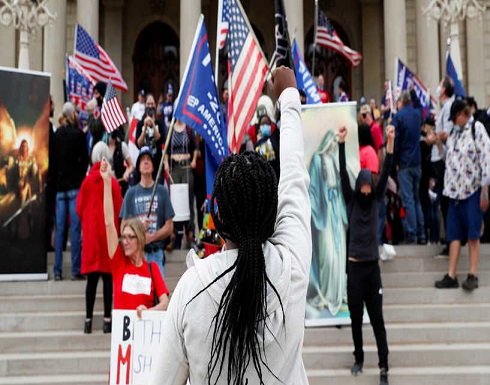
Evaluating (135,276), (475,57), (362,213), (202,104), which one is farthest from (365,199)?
(475,57)

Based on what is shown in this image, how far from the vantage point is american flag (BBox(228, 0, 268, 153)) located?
27.4 feet

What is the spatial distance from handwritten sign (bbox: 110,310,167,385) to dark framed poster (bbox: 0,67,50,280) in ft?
17.2

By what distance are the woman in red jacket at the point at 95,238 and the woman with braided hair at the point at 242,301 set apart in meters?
6.60

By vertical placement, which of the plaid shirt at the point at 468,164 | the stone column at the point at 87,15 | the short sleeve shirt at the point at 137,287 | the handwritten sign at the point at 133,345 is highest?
the stone column at the point at 87,15

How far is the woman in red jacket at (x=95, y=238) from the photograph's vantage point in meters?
8.65

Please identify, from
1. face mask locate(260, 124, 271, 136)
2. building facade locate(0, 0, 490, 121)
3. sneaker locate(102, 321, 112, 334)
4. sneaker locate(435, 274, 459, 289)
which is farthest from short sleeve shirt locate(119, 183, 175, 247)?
building facade locate(0, 0, 490, 121)

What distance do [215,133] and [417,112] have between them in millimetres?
4877

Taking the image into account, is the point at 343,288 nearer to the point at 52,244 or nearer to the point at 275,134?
the point at 275,134

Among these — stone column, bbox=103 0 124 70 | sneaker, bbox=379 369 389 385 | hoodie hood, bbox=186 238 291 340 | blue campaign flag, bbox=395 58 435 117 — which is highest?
stone column, bbox=103 0 124 70

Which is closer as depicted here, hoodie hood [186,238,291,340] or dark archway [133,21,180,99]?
hoodie hood [186,238,291,340]

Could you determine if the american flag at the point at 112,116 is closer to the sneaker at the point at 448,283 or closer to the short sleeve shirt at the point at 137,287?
the short sleeve shirt at the point at 137,287

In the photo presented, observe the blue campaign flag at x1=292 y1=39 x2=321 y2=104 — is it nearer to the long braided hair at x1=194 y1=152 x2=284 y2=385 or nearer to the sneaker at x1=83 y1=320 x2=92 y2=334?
the sneaker at x1=83 y1=320 x2=92 y2=334

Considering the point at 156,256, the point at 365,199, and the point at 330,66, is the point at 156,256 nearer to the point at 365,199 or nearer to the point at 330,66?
the point at 365,199

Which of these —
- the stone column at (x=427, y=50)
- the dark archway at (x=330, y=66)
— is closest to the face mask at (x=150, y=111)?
the stone column at (x=427, y=50)
